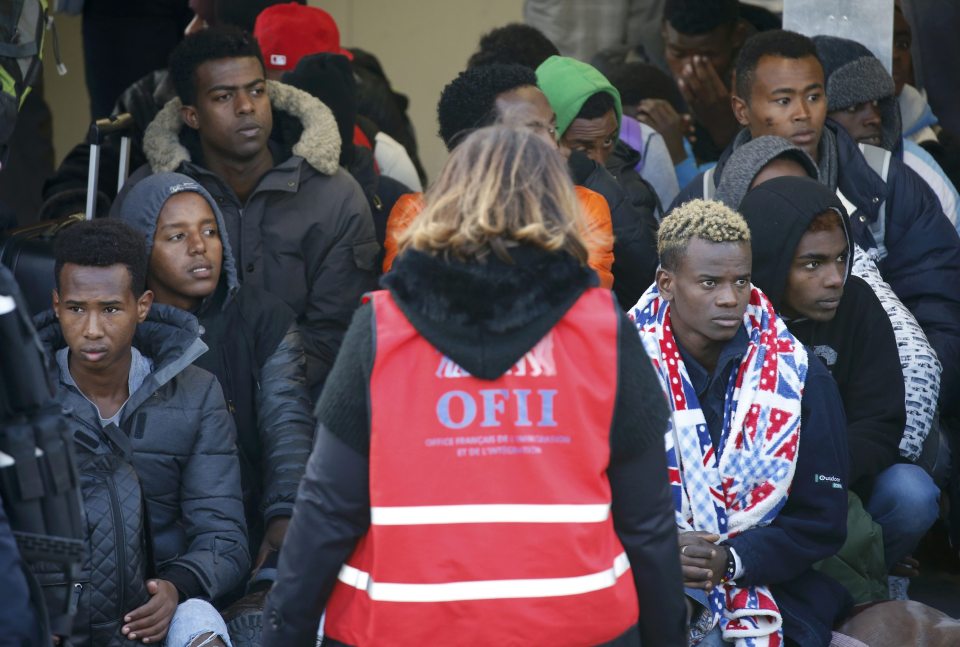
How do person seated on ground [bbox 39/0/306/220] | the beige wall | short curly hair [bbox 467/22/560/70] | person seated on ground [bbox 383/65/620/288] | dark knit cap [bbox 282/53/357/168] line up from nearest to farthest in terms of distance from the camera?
person seated on ground [bbox 383/65/620/288] → dark knit cap [bbox 282/53/357/168] → person seated on ground [bbox 39/0/306/220] → short curly hair [bbox 467/22/560/70] → the beige wall

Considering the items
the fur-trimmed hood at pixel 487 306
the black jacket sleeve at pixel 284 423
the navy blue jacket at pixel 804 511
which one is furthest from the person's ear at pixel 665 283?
the fur-trimmed hood at pixel 487 306

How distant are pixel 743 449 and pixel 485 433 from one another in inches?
49.4

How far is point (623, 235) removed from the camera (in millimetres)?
4934

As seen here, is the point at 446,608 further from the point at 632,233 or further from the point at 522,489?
the point at 632,233

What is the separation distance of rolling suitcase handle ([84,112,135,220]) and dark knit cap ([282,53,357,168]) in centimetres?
66

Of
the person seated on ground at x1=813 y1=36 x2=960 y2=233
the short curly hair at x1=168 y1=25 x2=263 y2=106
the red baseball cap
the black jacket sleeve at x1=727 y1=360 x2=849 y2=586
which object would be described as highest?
the red baseball cap

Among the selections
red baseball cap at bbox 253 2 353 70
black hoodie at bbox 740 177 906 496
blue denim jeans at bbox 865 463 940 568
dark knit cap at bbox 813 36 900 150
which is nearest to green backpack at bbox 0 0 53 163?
red baseball cap at bbox 253 2 353 70

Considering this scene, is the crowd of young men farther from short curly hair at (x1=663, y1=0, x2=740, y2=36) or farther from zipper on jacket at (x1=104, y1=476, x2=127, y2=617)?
short curly hair at (x1=663, y1=0, x2=740, y2=36)

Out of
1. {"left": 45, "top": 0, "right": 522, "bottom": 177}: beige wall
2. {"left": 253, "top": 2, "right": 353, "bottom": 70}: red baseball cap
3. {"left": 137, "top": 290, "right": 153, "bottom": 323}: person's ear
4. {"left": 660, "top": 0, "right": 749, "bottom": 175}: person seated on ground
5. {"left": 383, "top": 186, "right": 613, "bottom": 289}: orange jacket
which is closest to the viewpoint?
{"left": 137, "top": 290, "right": 153, "bottom": 323}: person's ear

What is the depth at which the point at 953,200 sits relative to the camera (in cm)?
563

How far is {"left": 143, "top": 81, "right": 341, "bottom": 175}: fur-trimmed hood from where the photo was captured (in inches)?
198

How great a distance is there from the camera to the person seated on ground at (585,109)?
5.32 metres

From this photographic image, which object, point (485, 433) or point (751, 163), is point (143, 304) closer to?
point (485, 433)

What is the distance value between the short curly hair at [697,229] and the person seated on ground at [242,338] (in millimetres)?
1191
